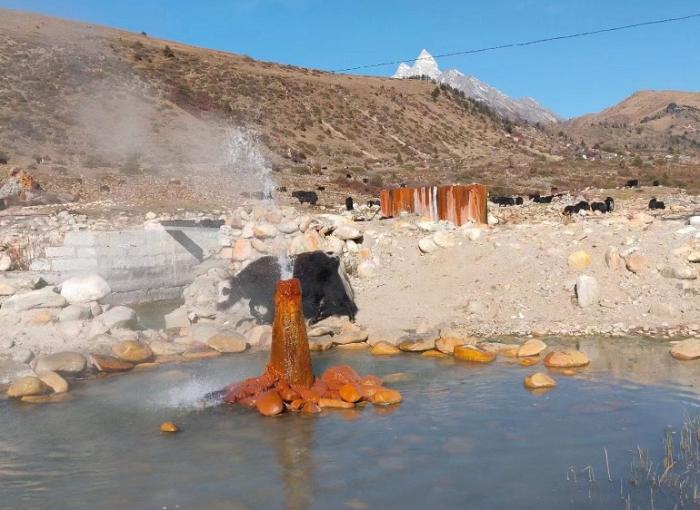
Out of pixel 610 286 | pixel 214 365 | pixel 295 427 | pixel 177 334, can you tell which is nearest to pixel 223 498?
pixel 295 427

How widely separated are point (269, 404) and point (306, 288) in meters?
4.82

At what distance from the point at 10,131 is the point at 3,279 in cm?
2200

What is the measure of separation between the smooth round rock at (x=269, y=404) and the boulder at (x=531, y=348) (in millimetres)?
3519

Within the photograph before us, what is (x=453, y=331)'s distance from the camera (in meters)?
10.7

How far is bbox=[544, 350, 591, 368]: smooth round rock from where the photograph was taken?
28.8 feet

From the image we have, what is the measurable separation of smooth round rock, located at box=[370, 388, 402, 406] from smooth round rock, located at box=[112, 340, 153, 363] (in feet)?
12.1

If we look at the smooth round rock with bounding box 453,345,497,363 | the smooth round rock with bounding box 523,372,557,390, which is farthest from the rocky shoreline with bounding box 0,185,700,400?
the smooth round rock with bounding box 523,372,557,390

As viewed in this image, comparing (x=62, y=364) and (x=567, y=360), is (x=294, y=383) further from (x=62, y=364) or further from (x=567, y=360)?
(x=567, y=360)

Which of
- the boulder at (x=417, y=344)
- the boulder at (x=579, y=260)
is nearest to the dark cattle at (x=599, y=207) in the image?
the boulder at (x=579, y=260)

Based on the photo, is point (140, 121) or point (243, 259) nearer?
point (243, 259)

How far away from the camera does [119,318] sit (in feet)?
34.7

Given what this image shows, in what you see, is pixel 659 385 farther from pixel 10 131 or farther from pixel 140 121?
pixel 140 121

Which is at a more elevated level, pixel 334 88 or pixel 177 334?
pixel 334 88

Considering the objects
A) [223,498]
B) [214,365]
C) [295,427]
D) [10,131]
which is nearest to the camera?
[223,498]
